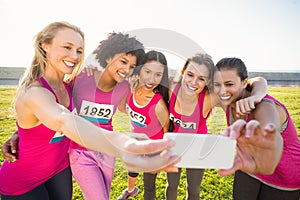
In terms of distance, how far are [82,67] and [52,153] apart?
89cm

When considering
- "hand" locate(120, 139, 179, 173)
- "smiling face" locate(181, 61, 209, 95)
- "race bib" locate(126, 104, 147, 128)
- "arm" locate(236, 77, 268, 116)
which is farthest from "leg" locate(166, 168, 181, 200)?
"hand" locate(120, 139, 179, 173)

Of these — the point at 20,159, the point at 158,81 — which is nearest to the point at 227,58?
the point at 158,81

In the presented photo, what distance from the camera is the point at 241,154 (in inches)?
55.8

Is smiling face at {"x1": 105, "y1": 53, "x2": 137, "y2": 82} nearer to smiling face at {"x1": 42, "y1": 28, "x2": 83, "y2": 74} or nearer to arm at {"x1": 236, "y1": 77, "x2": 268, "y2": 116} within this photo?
smiling face at {"x1": 42, "y1": 28, "x2": 83, "y2": 74}

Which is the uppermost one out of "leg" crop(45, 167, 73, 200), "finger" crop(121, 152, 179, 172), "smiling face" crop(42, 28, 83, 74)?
"smiling face" crop(42, 28, 83, 74)

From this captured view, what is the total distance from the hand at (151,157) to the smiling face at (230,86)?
4.17 feet

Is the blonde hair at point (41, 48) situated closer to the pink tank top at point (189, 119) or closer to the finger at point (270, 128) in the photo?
the pink tank top at point (189, 119)

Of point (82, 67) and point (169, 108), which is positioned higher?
point (82, 67)

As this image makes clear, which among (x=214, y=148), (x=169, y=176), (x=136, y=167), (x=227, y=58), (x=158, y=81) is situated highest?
(x=227, y=58)

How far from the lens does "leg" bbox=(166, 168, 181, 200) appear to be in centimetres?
280

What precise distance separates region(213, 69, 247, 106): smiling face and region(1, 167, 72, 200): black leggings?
160 centimetres

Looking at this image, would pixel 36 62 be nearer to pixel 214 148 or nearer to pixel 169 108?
pixel 169 108

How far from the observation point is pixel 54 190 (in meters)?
2.20

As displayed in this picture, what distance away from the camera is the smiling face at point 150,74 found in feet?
8.92
